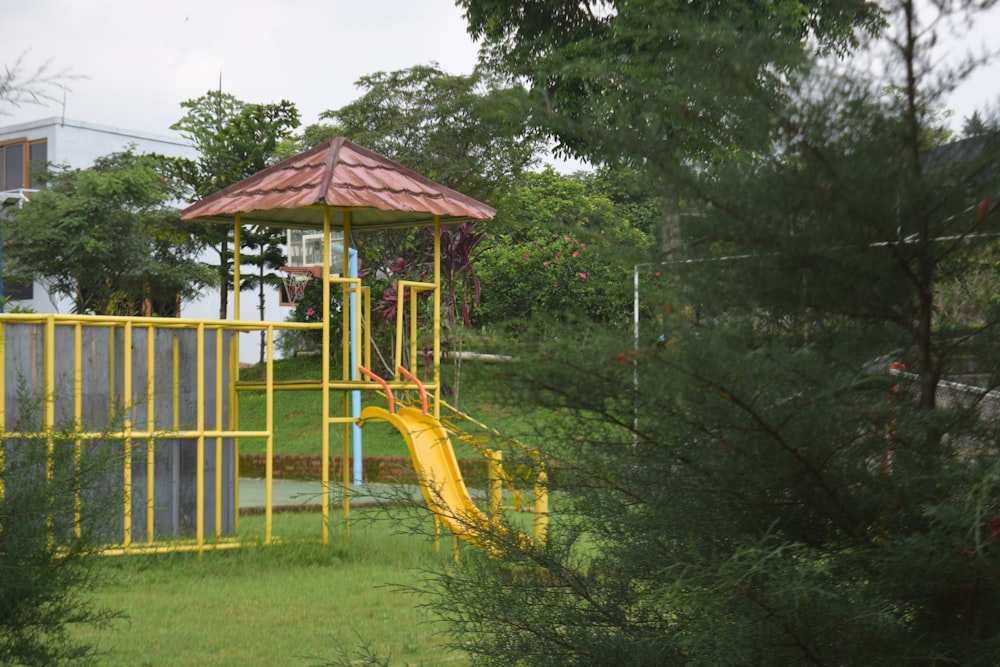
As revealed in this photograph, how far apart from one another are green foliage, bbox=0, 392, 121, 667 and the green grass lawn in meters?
0.46

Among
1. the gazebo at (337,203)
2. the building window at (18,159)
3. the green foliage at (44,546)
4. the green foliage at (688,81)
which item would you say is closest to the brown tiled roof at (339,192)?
the gazebo at (337,203)

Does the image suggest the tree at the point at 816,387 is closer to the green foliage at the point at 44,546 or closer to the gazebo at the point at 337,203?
the green foliage at the point at 44,546

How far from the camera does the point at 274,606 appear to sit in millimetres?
7238

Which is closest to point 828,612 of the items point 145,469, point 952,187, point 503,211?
point 952,187

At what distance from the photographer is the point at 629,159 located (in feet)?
9.41

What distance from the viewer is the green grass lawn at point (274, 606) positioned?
19.2ft

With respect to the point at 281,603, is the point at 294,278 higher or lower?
higher

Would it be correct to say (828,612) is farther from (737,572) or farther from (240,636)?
(240,636)

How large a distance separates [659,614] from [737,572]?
68 cm

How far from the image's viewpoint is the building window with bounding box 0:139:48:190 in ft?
137

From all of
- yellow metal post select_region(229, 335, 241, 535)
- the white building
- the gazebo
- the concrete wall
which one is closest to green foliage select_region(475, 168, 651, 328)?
the gazebo

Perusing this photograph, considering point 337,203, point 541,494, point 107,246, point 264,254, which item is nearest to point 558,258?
point 264,254

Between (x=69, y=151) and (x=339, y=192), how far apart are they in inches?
1375

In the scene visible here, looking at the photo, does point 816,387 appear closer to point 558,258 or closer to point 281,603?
point 281,603
